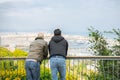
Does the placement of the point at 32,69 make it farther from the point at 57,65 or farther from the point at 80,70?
the point at 80,70

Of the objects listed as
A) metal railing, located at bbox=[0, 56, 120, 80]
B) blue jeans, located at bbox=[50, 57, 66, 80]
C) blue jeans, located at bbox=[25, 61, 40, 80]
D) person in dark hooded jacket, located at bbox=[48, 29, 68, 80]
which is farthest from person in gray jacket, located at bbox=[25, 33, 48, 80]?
metal railing, located at bbox=[0, 56, 120, 80]

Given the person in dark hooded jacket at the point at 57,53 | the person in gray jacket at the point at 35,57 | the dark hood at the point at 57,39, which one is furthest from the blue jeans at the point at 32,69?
the dark hood at the point at 57,39

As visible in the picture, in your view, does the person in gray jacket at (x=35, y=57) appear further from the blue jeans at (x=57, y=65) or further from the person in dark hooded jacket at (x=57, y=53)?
the blue jeans at (x=57, y=65)

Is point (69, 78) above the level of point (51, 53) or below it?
below

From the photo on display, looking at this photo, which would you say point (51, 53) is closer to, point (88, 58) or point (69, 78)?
point (88, 58)

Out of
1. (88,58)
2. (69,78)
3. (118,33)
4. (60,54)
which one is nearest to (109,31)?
(118,33)

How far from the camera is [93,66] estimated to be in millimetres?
14477

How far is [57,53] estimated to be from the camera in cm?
1077

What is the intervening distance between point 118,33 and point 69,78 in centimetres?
306

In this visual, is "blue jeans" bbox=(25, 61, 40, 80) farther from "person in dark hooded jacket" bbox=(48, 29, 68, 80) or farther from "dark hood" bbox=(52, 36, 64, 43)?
"dark hood" bbox=(52, 36, 64, 43)

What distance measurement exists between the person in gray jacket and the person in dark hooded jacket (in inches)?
7.9

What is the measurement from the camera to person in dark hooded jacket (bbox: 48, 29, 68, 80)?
10.8 metres

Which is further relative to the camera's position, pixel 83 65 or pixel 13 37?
pixel 13 37

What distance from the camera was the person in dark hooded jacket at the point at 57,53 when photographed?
10.8m
